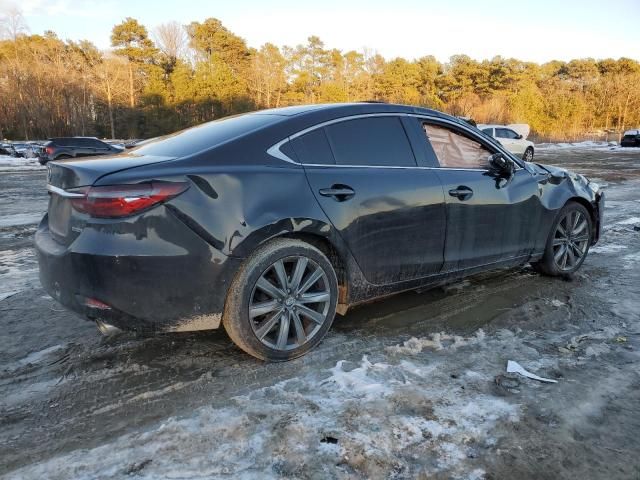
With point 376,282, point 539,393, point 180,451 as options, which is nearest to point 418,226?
point 376,282

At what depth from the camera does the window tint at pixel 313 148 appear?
313 cm

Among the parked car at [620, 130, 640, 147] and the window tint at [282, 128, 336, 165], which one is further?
the parked car at [620, 130, 640, 147]

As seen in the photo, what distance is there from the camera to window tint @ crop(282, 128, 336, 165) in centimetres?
313

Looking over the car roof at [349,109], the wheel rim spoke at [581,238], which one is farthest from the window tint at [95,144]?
the wheel rim spoke at [581,238]

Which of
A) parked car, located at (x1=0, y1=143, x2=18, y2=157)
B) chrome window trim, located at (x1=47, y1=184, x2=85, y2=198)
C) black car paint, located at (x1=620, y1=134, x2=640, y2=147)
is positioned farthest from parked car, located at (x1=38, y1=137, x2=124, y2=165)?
black car paint, located at (x1=620, y1=134, x2=640, y2=147)

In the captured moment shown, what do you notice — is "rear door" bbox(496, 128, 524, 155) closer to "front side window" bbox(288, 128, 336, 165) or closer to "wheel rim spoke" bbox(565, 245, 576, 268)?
"wheel rim spoke" bbox(565, 245, 576, 268)

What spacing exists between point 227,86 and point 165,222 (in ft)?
157

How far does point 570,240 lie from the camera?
15.7ft

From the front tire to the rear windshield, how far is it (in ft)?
2.43

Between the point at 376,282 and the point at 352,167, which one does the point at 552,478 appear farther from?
the point at 352,167

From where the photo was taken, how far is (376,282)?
11.2ft

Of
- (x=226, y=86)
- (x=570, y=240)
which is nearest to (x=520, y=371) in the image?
(x=570, y=240)

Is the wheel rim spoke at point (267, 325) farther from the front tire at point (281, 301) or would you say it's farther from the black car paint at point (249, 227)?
the black car paint at point (249, 227)

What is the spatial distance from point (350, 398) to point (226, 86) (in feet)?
158
